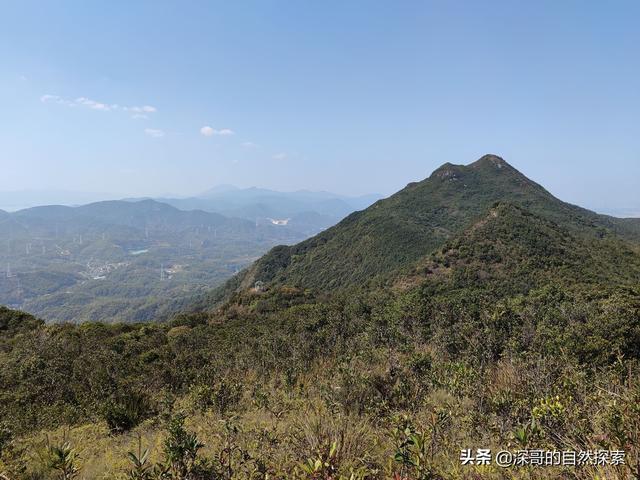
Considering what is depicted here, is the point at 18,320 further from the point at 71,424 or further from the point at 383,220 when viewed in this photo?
the point at 383,220

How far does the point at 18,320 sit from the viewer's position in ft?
101

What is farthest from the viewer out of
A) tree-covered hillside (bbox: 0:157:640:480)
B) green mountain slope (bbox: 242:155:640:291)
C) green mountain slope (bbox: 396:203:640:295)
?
green mountain slope (bbox: 242:155:640:291)

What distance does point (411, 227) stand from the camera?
9231cm

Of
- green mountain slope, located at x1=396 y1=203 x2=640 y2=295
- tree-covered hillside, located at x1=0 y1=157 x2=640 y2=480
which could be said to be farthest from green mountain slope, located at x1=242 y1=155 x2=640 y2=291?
tree-covered hillside, located at x1=0 y1=157 x2=640 y2=480

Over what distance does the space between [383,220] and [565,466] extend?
100292 mm

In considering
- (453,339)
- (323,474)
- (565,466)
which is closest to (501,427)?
(565,466)

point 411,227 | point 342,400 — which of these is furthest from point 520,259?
point 342,400

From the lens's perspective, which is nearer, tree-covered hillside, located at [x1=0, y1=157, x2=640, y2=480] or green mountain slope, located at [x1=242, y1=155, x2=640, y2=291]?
tree-covered hillside, located at [x1=0, y1=157, x2=640, y2=480]

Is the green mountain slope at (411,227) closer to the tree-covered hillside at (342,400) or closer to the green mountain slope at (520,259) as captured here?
the green mountain slope at (520,259)

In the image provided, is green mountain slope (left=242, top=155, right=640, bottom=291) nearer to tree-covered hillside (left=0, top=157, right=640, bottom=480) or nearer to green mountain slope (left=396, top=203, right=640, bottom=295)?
green mountain slope (left=396, top=203, right=640, bottom=295)

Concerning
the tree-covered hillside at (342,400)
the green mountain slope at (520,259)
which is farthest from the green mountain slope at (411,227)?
the tree-covered hillside at (342,400)

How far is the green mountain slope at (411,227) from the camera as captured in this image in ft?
275

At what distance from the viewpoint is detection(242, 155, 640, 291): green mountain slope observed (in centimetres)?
8394

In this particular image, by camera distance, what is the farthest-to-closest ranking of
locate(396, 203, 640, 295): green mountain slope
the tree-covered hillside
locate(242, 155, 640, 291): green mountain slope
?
1. locate(242, 155, 640, 291): green mountain slope
2. locate(396, 203, 640, 295): green mountain slope
3. the tree-covered hillside
